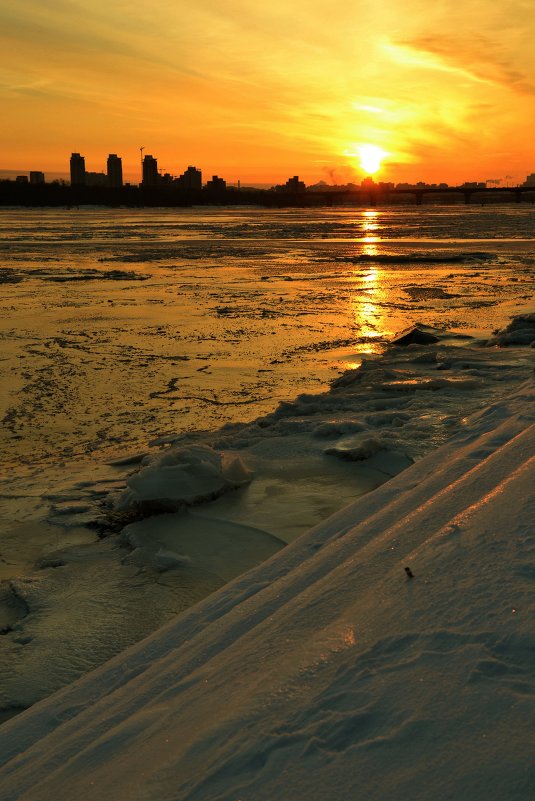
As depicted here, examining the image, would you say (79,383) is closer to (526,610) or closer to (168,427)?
(168,427)

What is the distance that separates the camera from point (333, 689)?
6.77ft

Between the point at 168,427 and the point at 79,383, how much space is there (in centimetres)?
189

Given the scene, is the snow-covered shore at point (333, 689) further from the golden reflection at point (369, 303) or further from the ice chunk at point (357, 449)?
the golden reflection at point (369, 303)

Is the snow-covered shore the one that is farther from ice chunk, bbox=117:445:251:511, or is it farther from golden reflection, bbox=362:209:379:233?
golden reflection, bbox=362:209:379:233

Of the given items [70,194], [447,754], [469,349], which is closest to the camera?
[447,754]

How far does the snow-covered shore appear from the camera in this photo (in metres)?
1.74

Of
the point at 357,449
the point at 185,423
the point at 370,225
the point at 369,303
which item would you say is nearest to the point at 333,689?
the point at 357,449

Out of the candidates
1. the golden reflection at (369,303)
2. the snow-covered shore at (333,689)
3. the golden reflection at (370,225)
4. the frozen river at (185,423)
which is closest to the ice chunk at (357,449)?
the frozen river at (185,423)

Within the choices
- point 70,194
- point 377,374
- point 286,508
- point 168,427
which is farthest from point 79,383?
point 70,194

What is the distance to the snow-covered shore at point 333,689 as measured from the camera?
174 cm

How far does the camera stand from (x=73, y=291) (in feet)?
50.8

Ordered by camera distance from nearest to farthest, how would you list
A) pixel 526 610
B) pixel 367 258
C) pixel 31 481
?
pixel 526 610 < pixel 31 481 < pixel 367 258

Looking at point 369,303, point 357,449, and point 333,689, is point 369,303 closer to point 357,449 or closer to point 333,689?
point 357,449

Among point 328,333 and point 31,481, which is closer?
point 31,481
